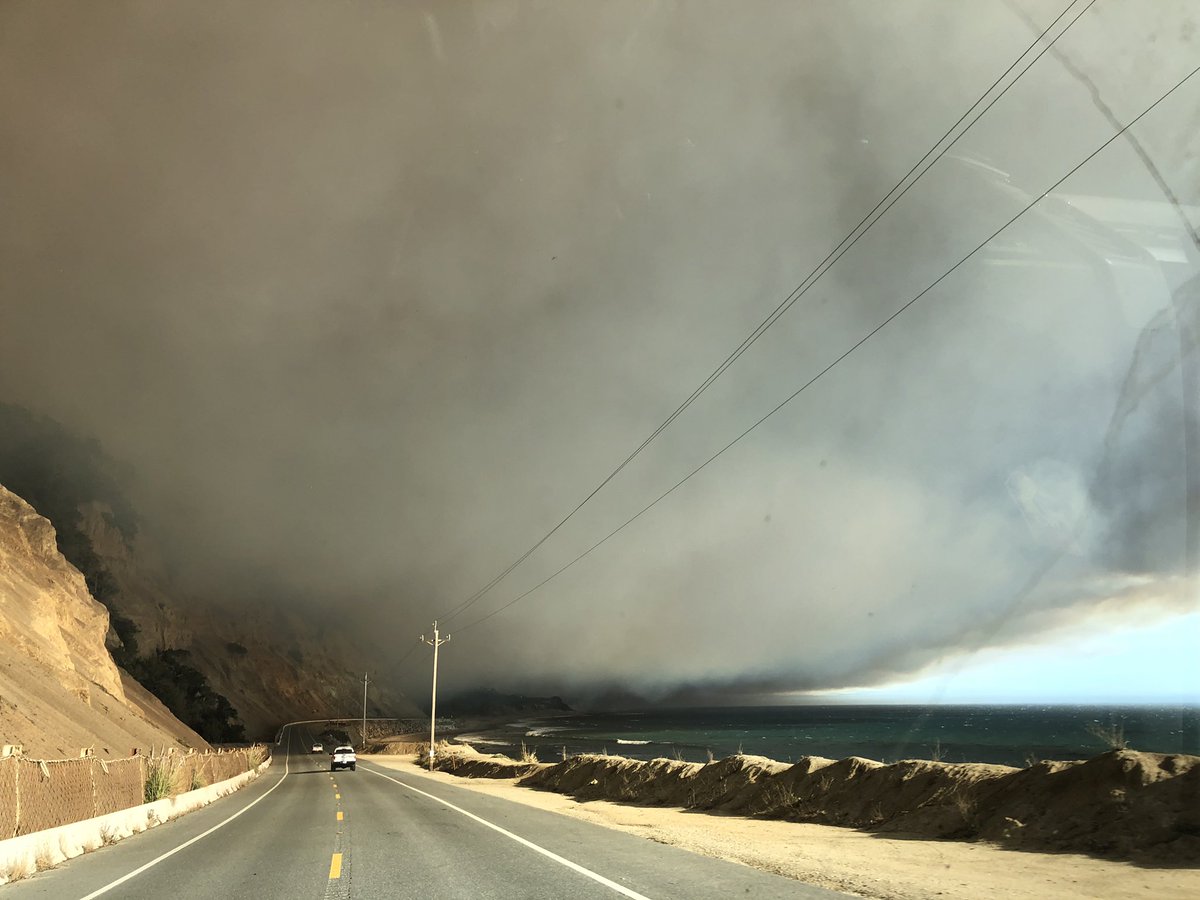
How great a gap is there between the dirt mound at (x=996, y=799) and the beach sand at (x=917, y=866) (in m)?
0.67

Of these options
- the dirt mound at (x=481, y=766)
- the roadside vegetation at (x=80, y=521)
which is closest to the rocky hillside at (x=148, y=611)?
the roadside vegetation at (x=80, y=521)

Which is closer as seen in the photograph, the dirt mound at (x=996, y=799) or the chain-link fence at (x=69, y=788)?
the dirt mound at (x=996, y=799)

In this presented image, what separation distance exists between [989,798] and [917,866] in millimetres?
4465

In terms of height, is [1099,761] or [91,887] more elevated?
[1099,761]

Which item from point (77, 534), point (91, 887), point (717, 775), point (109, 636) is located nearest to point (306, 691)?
point (77, 534)

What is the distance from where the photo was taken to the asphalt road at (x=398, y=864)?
10.1 metres

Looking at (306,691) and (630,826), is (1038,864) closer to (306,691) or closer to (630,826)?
(630,826)

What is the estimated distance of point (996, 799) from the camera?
53.6 ft

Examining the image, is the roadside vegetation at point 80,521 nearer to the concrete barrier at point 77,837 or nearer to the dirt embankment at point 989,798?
the concrete barrier at point 77,837

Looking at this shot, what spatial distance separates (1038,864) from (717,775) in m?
15.4

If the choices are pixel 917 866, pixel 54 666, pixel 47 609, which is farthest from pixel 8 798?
pixel 47 609

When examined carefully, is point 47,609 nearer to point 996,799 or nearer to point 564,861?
point 564,861

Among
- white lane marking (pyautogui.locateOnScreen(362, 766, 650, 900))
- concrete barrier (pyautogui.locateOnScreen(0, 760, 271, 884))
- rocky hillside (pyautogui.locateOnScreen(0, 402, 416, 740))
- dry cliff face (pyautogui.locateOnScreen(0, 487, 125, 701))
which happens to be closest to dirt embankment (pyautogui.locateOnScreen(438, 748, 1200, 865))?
white lane marking (pyautogui.locateOnScreen(362, 766, 650, 900))

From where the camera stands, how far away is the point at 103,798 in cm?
1834
